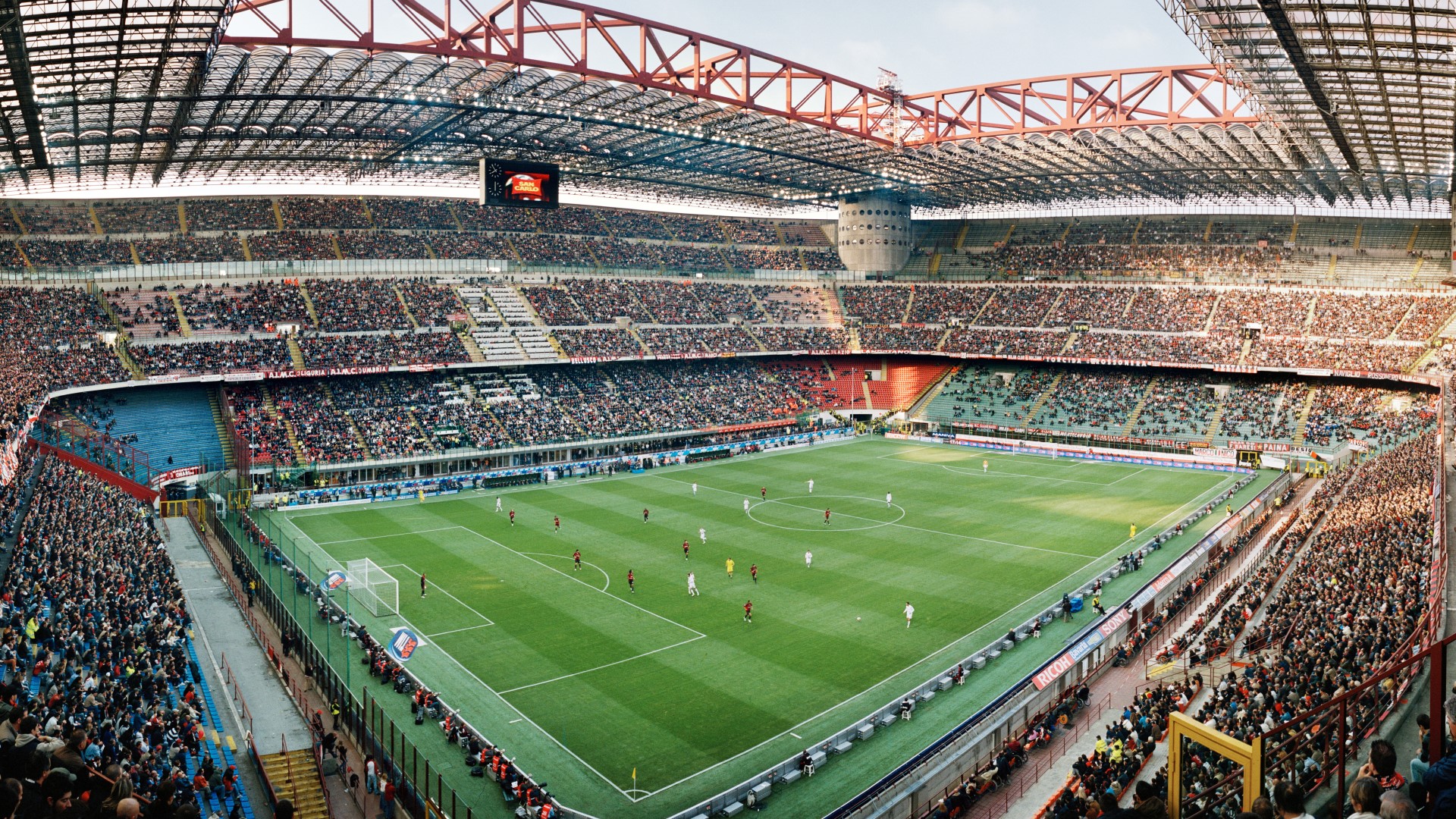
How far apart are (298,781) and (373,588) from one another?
12639 millimetres

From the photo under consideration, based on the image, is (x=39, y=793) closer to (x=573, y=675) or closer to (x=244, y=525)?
(x=573, y=675)

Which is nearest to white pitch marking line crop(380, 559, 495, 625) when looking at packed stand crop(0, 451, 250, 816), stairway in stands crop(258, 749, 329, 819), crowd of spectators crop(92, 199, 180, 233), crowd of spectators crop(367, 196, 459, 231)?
packed stand crop(0, 451, 250, 816)

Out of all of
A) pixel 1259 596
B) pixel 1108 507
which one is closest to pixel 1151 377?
pixel 1108 507

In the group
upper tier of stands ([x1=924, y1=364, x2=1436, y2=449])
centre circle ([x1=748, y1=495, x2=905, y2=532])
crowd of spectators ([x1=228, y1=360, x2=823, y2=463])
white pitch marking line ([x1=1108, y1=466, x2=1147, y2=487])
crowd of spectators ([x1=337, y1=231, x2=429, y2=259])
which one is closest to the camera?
Result: centre circle ([x1=748, y1=495, x2=905, y2=532])

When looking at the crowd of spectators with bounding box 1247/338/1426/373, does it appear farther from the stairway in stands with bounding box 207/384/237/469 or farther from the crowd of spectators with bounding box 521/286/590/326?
the stairway in stands with bounding box 207/384/237/469

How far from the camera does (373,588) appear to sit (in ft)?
113

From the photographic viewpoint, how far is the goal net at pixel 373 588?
33375 millimetres

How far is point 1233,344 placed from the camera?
74.2 m

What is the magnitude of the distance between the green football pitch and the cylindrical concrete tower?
40309 mm

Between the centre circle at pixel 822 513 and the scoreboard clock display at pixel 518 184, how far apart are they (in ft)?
73.2

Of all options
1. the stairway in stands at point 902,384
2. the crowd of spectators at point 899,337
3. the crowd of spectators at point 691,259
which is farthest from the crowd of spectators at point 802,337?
the crowd of spectators at point 691,259

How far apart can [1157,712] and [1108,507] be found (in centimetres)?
2995

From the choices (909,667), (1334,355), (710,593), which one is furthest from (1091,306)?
(909,667)

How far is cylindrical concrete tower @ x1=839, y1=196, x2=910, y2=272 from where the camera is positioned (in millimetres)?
95875
